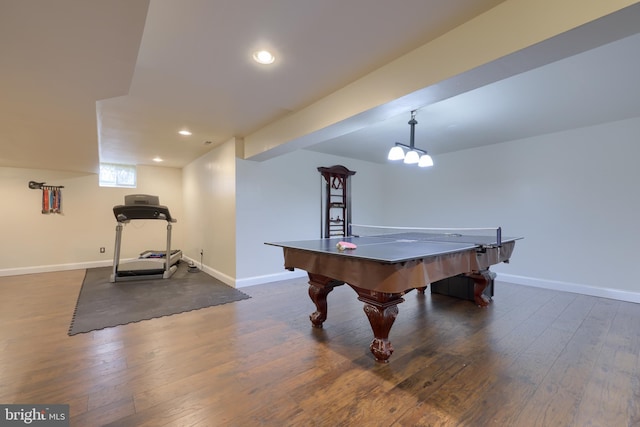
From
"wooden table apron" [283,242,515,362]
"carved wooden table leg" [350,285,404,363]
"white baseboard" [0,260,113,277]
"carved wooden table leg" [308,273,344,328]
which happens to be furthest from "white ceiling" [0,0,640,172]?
"white baseboard" [0,260,113,277]

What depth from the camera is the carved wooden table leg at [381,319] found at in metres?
2.13

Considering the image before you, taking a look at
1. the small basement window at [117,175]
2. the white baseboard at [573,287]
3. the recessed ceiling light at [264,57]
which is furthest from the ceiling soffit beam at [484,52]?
the small basement window at [117,175]

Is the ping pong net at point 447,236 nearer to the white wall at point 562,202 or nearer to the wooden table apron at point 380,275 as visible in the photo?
the wooden table apron at point 380,275

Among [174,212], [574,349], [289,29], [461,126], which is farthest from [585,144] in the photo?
[174,212]

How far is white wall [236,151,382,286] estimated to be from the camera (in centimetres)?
437

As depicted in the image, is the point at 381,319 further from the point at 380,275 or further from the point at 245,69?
the point at 245,69

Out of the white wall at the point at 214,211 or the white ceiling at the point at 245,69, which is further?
the white wall at the point at 214,211

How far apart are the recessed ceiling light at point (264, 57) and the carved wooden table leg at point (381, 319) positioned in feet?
6.62

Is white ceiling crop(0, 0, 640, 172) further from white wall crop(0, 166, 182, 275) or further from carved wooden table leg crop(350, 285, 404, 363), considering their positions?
white wall crop(0, 166, 182, 275)

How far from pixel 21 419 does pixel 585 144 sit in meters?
6.49

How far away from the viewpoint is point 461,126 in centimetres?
381

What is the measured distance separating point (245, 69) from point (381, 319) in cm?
234

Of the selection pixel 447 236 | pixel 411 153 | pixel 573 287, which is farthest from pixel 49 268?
pixel 573 287

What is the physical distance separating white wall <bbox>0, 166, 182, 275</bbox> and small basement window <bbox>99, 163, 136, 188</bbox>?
14cm
